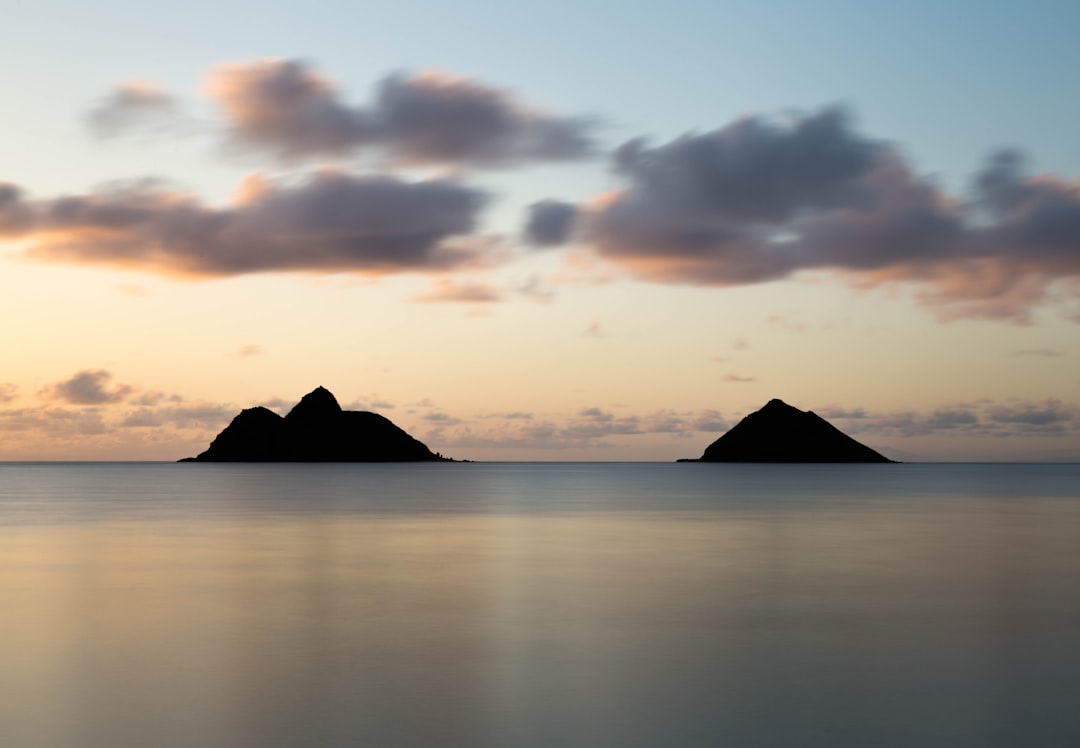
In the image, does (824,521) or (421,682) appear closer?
(421,682)

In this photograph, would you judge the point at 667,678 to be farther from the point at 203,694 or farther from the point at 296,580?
the point at 296,580

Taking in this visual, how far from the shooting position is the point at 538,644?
943 inches

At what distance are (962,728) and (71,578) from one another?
3254 centimetres

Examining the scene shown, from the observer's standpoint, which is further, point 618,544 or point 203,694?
point 618,544

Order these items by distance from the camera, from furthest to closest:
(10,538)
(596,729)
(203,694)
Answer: (10,538) < (203,694) < (596,729)

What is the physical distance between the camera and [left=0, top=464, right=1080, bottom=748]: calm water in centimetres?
A: 1680

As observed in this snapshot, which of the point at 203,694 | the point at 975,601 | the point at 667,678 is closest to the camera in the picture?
the point at 203,694

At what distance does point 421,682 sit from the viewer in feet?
64.9

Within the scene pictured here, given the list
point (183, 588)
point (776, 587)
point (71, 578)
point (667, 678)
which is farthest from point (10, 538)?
point (667, 678)

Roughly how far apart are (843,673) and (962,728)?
4.21 metres

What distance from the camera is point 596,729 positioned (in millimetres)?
16484

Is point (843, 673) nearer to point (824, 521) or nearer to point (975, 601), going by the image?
point (975, 601)

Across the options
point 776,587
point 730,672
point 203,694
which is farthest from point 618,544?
point 203,694

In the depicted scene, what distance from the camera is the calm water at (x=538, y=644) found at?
16.8 meters
